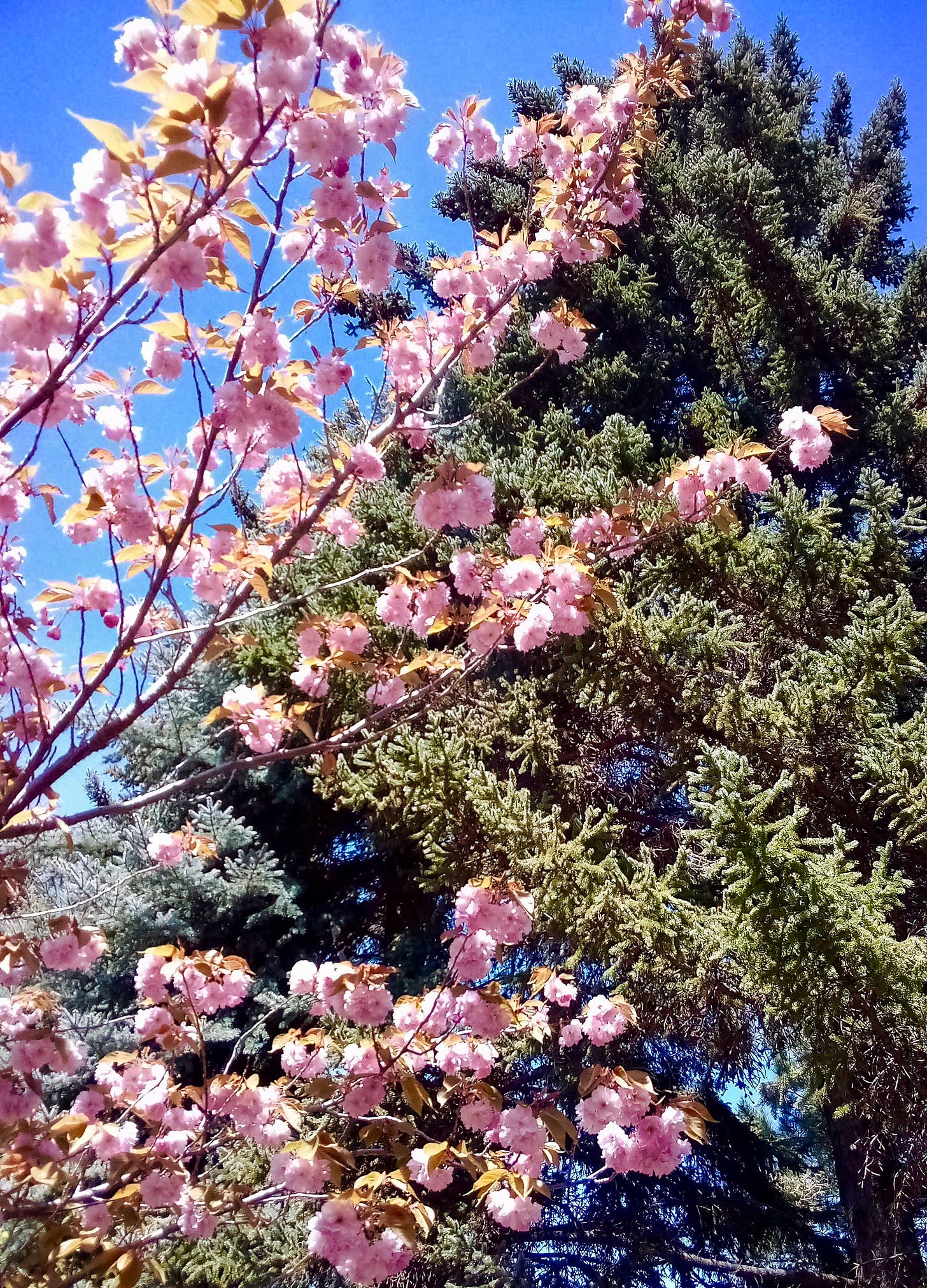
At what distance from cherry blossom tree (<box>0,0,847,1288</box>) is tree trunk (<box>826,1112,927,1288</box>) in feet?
7.91

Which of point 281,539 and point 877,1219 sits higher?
point 281,539

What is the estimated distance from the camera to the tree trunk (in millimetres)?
4160

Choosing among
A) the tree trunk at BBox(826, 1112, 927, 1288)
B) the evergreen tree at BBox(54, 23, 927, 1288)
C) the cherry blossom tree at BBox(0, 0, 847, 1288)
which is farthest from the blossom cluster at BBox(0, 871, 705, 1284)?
the tree trunk at BBox(826, 1112, 927, 1288)

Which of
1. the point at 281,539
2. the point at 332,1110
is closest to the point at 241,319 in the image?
the point at 281,539

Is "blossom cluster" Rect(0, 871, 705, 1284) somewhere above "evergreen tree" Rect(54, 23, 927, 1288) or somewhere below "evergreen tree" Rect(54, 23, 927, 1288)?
below

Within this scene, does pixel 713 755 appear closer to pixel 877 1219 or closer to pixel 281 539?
pixel 281 539

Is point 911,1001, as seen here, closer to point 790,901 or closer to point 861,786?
point 790,901

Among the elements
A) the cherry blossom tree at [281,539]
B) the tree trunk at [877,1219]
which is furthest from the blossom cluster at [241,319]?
the tree trunk at [877,1219]

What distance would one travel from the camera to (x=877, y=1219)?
4445 millimetres

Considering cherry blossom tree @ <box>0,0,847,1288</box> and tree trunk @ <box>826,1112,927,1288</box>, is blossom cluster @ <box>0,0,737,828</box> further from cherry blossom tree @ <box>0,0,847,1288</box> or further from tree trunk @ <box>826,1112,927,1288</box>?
tree trunk @ <box>826,1112,927,1288</box>

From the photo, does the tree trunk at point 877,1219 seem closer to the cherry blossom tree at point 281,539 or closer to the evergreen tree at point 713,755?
the evergreen tree at point 713,755

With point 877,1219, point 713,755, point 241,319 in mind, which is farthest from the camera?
point 877,1219

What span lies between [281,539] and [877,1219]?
4.97m

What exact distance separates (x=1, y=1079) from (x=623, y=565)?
4.53 meters
